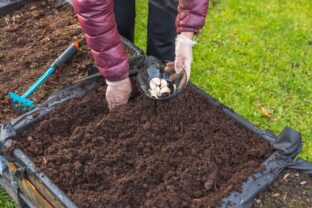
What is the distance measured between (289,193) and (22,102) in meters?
1.40

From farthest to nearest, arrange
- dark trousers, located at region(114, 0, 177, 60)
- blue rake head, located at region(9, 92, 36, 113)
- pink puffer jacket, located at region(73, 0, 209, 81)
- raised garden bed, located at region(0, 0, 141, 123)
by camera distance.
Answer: dark trousers, located at region(114, 0, 177, 60) < raised garden bed, located at region(0, 0, 141, 123) < blue rake head, located at region(9, 92, 36, 113) < pink puffer jacket, located at region(73, 0, 209, 81)

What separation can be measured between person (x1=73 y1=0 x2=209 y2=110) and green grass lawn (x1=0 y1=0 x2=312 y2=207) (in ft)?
2.33

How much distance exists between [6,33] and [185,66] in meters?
1.36

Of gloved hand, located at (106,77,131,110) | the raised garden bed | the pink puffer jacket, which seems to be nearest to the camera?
the pink puffer jacket

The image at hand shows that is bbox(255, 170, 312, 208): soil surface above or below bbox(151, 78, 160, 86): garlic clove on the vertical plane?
below

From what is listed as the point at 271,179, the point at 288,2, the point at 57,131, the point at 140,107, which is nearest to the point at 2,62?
the point at 57,131

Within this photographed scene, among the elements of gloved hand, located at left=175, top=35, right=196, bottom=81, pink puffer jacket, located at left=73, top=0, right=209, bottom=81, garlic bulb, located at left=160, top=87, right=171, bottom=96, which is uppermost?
pink puffer jacket, located at left=73, top=0, right=209, bottom=81

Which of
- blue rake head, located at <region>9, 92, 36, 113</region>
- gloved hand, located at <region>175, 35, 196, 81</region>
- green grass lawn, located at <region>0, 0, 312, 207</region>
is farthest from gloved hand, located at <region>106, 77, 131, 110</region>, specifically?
green grass lawn, located at <region>0, 0, 312, 207</region>

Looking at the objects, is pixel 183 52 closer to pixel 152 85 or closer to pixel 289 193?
pixel 152 85

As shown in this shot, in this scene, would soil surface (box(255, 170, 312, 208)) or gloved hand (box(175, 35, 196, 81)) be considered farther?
gloved hand (box(175, 35, 196, 81))

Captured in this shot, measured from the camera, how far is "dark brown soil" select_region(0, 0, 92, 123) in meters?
2.63

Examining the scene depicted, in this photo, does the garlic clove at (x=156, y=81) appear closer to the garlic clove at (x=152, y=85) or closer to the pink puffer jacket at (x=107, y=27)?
the garlic clove at (x=152, y=85)

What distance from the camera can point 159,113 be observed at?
224cm

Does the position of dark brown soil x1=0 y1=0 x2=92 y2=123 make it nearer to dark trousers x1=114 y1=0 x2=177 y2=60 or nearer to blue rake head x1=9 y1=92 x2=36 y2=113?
blue rake head x1=9 y1=92 x2=36 y2=113
